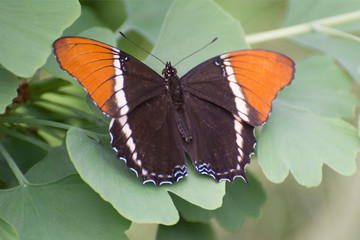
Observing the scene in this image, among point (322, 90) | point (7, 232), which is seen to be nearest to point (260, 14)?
point (322, 90)

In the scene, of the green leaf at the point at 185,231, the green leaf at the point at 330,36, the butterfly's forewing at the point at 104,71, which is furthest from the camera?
the green leaf at the point at 330,36

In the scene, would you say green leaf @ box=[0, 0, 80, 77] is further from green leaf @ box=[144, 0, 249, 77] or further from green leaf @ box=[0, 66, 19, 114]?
green leaf @ box=[144, 0, 249, 77]

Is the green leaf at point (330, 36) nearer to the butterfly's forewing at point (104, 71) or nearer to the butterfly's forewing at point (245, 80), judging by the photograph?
the butterfly's forewing at point (245, 80)

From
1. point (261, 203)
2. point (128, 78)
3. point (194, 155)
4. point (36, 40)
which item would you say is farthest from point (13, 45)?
point (261, 203)

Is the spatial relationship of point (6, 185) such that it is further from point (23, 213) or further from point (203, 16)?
point (203, 16)

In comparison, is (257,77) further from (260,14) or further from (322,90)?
(260,14)

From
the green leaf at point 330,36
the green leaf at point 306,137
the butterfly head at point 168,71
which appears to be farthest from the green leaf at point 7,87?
the green leaf at point 330,36
